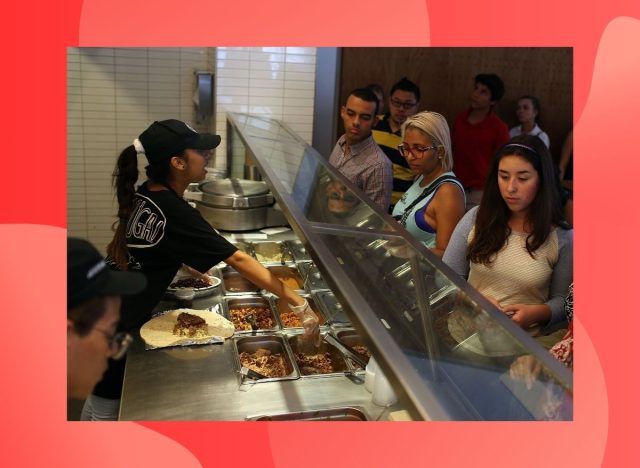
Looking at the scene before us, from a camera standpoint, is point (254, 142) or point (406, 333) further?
point (254, 142)

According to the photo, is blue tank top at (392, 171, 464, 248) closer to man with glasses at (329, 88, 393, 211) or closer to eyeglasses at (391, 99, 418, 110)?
man with glasses at (329, 88, 393, 211)

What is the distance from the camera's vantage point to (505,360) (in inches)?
41.1

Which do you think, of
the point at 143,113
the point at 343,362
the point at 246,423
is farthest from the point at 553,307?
the point at 143,113

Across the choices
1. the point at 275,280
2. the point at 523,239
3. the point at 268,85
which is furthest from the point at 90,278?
the point at 268,85

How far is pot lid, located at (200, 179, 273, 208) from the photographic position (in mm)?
2781

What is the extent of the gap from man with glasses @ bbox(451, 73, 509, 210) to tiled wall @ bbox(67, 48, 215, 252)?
1.47m

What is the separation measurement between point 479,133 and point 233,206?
1571 millimetres

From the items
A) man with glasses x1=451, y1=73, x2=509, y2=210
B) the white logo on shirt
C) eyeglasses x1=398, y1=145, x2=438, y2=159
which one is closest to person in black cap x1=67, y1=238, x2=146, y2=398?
the white logo on shirt

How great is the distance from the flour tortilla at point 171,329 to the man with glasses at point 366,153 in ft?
3.09

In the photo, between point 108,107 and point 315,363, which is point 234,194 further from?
point 315,363

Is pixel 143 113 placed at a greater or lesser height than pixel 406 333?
greater
